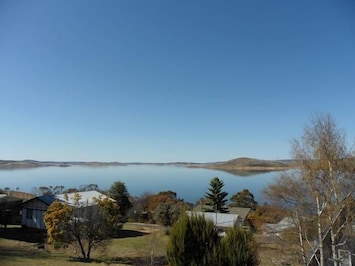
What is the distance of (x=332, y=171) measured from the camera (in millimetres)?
6879

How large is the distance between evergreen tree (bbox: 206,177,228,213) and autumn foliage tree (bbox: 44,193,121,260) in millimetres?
15265

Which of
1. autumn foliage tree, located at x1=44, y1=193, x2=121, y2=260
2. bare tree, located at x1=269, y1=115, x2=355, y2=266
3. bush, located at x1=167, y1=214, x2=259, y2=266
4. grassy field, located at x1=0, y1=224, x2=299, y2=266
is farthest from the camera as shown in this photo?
autumn foliage tree, located at x1=44, y1=193, x2=121, y2=260

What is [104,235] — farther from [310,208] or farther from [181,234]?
[310,208]

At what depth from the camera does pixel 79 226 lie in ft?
36.2

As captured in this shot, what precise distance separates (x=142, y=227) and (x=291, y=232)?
1454cm

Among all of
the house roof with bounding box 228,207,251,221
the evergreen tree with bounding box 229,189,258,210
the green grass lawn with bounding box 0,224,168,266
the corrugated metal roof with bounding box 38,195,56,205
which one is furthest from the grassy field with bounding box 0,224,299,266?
the evergreen tree with bounding box 229,189,258,210

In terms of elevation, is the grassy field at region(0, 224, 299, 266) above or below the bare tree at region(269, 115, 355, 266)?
below

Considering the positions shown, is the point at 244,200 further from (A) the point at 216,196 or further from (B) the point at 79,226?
(B) the point at 79,226

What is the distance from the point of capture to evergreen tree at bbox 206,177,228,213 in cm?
2552

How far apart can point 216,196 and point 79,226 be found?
1640 cm

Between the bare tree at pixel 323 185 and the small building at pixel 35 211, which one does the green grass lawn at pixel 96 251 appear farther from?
the bare tree at pixel 323 185

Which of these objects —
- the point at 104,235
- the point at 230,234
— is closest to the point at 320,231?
the point at 230,234

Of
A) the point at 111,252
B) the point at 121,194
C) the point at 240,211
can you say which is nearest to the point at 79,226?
the point at 111,252

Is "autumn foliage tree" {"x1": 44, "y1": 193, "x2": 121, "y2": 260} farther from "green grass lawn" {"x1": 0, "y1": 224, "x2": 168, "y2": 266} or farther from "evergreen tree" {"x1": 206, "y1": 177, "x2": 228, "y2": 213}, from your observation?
"evergreen tree" {"x1": 206, "y1": 177, "x2": 228, "y2": 213}
